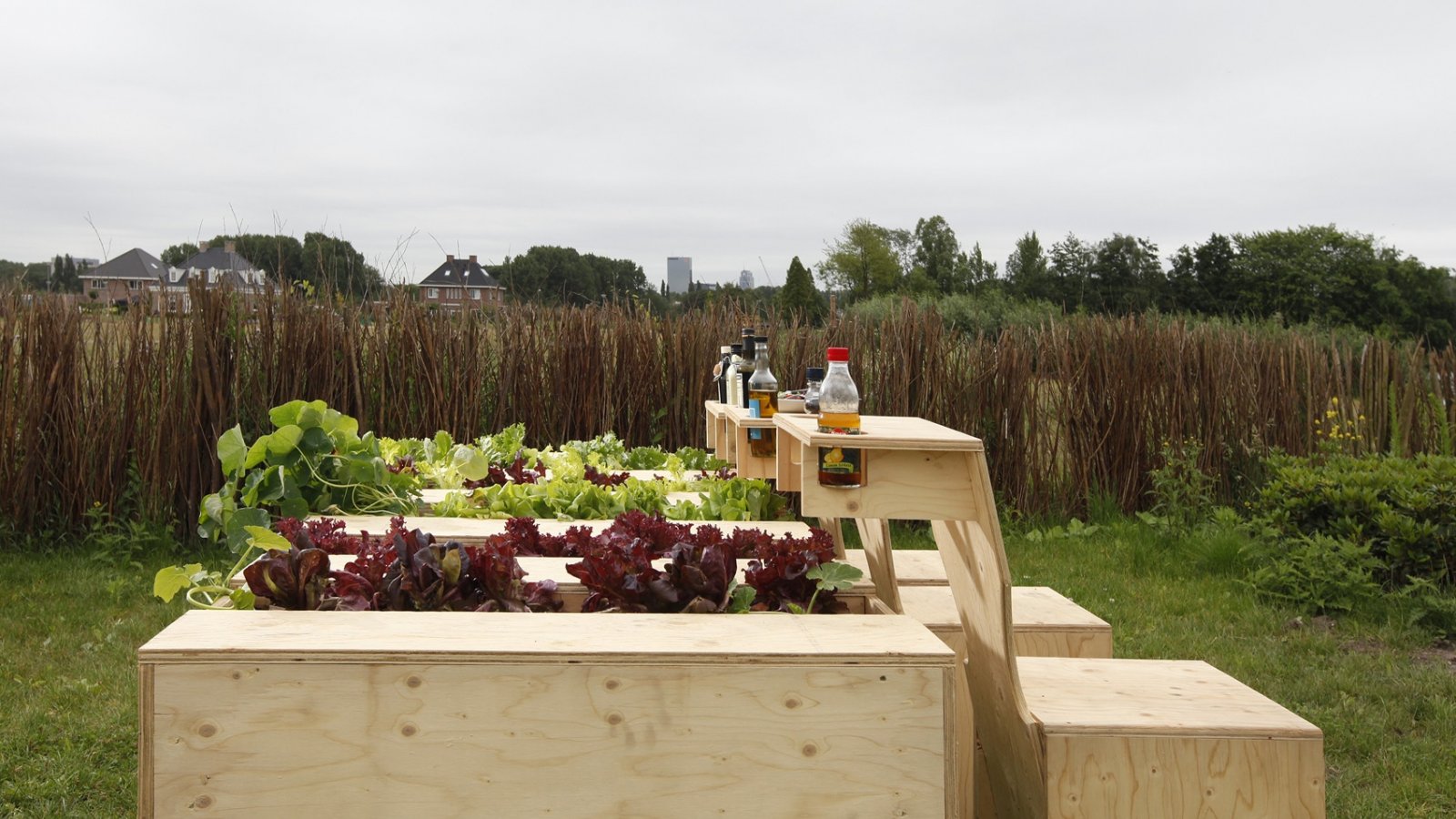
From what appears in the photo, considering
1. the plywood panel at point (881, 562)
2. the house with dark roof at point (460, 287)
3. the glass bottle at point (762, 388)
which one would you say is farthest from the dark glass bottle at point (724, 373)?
the house with dark roof at point (460, 287)

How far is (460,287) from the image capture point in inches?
215

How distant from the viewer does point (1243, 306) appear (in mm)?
33312

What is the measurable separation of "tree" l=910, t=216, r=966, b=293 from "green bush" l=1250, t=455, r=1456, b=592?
29391mm

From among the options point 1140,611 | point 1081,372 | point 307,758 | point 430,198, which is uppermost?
point 430,198

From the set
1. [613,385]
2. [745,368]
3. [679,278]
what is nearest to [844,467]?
[745,368]

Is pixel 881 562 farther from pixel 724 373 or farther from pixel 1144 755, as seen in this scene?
pixel 724 373

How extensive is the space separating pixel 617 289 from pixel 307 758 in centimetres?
464

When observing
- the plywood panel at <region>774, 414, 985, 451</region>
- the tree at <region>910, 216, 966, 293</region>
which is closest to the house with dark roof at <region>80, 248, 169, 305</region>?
the plywood panel at <region>774, 414, 985, 451</region>

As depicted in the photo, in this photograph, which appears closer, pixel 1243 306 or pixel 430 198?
pixel 430 198

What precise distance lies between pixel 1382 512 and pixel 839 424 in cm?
364

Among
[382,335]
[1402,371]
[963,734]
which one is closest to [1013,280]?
[1402,371]

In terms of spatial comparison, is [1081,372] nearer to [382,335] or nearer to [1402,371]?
[1402,371]

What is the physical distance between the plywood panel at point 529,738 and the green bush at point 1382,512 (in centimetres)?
378

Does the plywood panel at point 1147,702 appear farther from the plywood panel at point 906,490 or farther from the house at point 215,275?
the house at point 215,275
